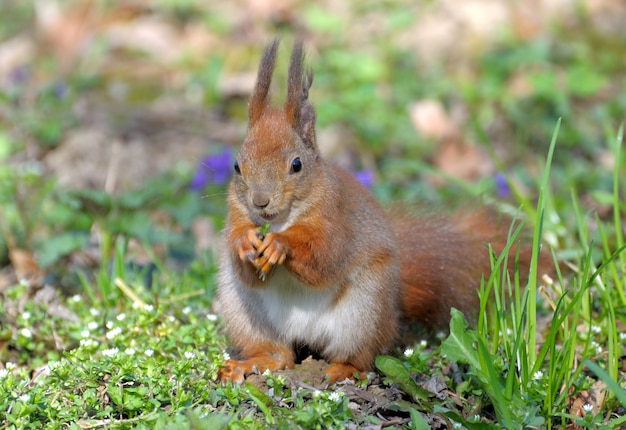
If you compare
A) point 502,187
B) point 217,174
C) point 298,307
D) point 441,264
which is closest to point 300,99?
point 298,307

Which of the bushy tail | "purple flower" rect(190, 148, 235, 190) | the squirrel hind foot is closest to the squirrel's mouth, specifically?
the squirrel hind foot

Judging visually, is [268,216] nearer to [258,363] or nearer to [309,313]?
[309,313]

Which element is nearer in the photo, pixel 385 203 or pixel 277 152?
pixel 277 152

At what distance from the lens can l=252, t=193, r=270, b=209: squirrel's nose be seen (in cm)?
248

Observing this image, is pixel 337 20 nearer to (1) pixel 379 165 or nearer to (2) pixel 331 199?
(1) pixel 379 165

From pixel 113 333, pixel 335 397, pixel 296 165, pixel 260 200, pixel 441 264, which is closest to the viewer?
pixel 335 397

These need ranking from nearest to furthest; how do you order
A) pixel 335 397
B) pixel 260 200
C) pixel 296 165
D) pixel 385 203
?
pixel 335 397 < pixel 260 200 < pixel 296 165 < pixel 385 203

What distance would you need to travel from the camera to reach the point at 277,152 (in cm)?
256

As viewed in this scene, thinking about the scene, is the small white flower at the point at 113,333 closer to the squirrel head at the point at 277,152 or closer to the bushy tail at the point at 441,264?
the squirrel head at the point at 277,152

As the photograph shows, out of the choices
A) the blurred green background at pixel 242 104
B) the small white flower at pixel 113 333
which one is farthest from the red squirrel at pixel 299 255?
the blurred green background at pixel 242 104

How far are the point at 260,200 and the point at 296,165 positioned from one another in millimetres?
179

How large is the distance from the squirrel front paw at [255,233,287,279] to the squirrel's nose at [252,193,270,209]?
0.09 metres

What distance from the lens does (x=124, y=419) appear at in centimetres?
239

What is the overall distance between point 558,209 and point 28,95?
11.6 feet
